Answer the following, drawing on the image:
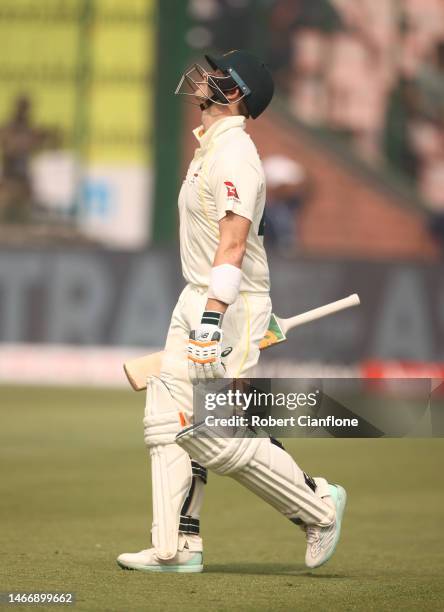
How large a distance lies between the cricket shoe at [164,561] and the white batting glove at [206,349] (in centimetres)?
81

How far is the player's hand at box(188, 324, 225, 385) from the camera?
5.90 meters

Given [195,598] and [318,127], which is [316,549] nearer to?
[195,598]

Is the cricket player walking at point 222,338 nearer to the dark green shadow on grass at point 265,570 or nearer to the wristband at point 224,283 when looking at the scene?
the wristband at point 224,283

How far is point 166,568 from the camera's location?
21.0 ft

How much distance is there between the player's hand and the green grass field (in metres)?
0.80

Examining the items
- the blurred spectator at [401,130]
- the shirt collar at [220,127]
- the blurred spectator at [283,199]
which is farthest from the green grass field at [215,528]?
the blurred spectator at [401,130]

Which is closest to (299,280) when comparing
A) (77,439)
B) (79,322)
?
(79,322)

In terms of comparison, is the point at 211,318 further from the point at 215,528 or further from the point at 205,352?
the point at 215,528

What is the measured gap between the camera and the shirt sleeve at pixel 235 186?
608 centimetres

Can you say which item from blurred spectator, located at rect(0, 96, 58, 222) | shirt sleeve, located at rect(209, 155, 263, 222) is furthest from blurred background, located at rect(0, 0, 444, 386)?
shirt sleeve, located at rect(209, 155, 263, 222)

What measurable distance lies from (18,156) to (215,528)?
49.1 feet

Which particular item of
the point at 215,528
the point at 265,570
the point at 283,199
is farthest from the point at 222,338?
the point at 283,199

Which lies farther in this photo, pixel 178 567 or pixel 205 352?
pixel 178 567

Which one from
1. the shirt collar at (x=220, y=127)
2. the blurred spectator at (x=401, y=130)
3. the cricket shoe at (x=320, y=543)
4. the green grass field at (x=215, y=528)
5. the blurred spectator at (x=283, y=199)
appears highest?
the blurred spectator at (x=401, y=130)
